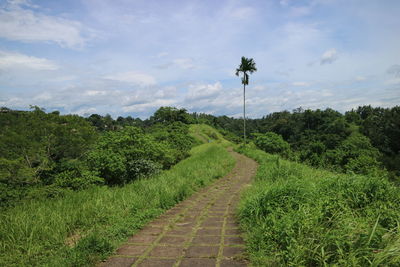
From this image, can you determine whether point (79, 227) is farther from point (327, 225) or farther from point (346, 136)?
point (346, 136)

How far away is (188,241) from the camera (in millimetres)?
3506

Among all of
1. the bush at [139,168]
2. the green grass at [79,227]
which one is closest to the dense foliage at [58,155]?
the bush at [139,168]

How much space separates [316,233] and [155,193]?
3703 mm

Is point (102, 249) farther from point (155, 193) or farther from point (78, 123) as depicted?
point (78, 123)

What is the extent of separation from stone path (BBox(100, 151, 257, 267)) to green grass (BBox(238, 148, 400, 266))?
29 centimetres

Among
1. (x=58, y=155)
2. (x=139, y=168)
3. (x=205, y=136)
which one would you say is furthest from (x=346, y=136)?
(x=58, y=155)

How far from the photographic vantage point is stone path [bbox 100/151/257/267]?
2.96m

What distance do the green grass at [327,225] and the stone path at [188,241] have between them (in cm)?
29

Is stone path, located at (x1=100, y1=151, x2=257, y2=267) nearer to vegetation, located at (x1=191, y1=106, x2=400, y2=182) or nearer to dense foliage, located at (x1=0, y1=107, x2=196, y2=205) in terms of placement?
dense foliage, located at (x1=0, y1=107, x2=196, y2=205)

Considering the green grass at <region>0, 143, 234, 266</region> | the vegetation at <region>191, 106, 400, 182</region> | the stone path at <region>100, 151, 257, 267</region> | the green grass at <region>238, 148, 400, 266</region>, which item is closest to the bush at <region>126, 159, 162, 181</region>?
the green grass at <region>0, 143, 234, 266</region>

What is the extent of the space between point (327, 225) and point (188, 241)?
189cm

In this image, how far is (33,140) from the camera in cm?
846

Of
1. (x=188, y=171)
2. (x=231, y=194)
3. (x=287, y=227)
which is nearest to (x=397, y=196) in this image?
(x=287, y=227)

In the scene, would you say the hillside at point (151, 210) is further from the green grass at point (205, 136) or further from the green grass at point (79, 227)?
the green grass at point (205, 136)
